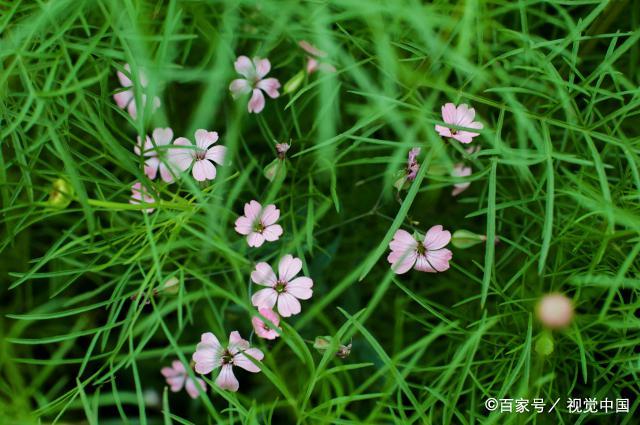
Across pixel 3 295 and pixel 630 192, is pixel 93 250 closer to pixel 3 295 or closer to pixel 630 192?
pixel 3 295

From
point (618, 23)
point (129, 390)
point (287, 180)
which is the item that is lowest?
point (129, 390)

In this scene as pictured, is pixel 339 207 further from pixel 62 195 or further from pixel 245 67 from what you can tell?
pixel 62 195

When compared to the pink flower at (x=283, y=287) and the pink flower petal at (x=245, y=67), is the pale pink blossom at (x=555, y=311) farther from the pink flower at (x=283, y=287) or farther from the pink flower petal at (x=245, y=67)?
the pink flower petal at (x=245, y=67)

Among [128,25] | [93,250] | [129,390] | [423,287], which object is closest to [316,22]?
[128,25]

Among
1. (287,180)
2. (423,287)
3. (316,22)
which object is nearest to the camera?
(316,22)

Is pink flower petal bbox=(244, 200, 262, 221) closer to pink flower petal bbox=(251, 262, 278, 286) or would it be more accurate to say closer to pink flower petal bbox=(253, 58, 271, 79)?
pink flower petal bbox=(251, 262, 278, 286)

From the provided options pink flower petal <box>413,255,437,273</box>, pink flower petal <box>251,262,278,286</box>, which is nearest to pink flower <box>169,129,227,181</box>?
pink flower petal <box>251,262,278,286</box>

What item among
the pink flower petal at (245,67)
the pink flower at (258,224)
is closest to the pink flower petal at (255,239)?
the pink flower at (258,224)
